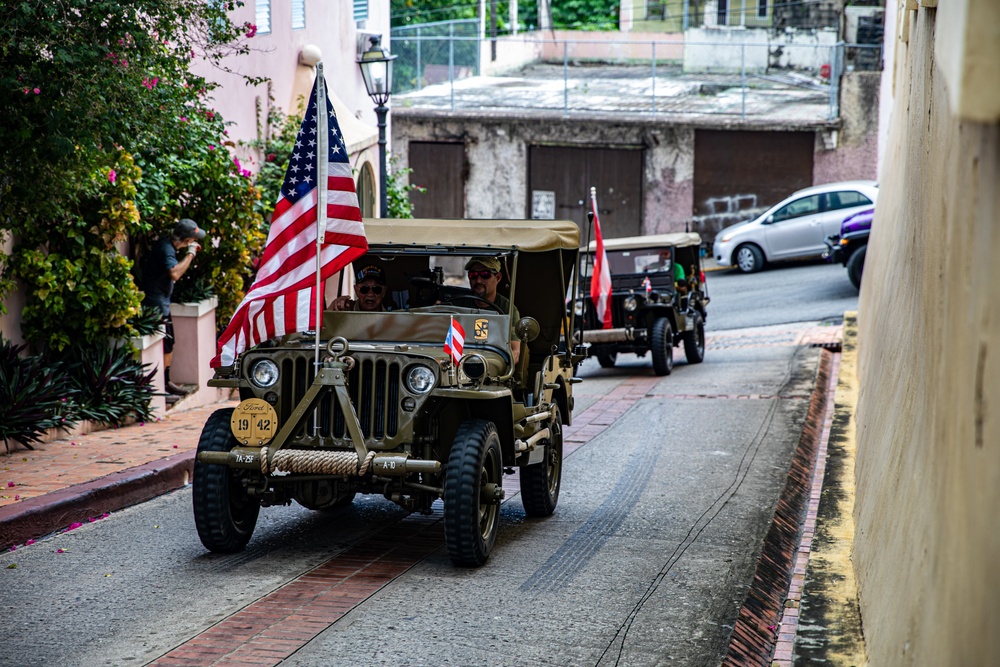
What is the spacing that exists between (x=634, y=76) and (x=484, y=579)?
32.5 m

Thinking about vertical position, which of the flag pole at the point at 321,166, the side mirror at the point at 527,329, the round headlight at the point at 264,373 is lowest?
the round headlight at the point at 264,373

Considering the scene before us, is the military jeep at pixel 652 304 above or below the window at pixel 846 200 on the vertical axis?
→ below

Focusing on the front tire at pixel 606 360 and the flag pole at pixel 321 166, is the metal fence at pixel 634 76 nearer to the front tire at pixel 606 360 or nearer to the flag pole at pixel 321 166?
the front tire at pixel 606 360

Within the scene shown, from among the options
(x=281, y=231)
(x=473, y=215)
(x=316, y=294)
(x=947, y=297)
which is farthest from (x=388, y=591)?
(x=473, y=215)

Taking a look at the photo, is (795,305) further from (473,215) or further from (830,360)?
(473,215)

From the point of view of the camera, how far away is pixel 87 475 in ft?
30.8

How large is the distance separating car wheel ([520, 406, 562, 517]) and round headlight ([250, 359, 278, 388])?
6.47 feet

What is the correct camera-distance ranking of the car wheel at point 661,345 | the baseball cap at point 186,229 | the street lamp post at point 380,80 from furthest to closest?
the street lamp post at point 380,80 → the car wheel at point 661,345 → the baseball cap at point 186,229

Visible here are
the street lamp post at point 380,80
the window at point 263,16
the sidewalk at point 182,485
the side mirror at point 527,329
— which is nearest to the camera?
the sidewalk at point 182,485

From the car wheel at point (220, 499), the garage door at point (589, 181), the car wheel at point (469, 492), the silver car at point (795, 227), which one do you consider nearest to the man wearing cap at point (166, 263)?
the car wheel at point (220, 499)

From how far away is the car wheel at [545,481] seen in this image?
8625 mm

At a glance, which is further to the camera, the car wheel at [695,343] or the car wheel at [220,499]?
the car wheel at [695,343]

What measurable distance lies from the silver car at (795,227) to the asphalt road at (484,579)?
16359 mm

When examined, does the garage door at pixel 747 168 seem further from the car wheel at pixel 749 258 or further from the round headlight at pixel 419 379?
the round headlight at pixel 419 379
